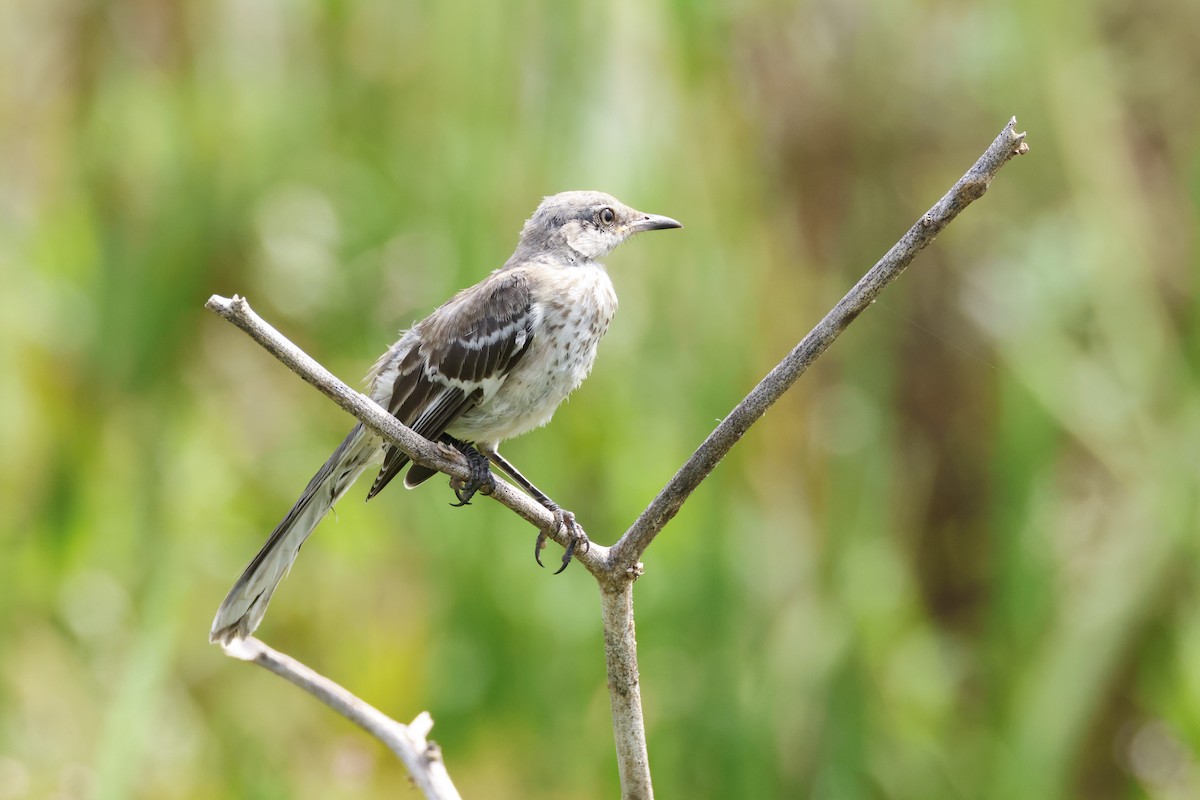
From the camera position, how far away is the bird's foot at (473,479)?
1.99m

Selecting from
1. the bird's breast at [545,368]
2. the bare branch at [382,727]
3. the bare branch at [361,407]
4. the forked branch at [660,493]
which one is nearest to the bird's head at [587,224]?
the bird's breast at [545,368]

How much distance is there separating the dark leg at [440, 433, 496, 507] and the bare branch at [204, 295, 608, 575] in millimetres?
40

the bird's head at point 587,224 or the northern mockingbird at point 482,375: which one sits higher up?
the bird's head at point 587,224

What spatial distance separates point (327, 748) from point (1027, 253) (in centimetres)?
276

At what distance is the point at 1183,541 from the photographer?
3.44 meters

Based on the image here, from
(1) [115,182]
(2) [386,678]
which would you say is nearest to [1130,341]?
(2) [386,678]

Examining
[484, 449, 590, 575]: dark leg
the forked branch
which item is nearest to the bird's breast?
[484, 449, 590, 575]: dark leg

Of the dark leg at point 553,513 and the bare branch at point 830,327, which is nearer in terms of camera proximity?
the bare branch at point 830,327

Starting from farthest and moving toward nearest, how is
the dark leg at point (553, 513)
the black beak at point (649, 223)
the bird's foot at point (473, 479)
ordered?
the black beak at point (649, 223) → the dark leg at point (553, 513) → the bird's foot at point (473, 479)

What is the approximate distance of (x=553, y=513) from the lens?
2.44 m

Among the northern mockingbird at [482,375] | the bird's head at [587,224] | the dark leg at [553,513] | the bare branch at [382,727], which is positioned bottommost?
the bare branch at [382,727]

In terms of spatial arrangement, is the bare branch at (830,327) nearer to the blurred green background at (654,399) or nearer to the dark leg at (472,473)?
the dark leg at (472,473)

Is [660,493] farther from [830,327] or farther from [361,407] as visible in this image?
[361,407]

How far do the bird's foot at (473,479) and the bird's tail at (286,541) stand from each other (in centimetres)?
20
